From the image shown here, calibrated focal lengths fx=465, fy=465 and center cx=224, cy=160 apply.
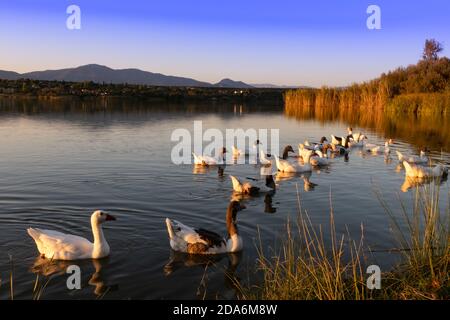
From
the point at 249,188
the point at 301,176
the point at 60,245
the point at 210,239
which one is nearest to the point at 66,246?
the point at 60,245

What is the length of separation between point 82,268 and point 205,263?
214 cm

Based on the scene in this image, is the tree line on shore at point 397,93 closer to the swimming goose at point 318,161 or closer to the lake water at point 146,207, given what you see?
the lake water at point 146,207

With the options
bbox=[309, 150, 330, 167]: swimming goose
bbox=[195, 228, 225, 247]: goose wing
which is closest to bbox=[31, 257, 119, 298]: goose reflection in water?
bbox=[195, 228, 225, 247]: goose wing

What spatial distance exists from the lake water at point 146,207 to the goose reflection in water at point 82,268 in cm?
2

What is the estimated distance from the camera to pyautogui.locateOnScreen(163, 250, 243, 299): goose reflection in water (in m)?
7.63

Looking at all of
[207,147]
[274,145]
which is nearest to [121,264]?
[207,147]

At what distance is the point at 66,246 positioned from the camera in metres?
8.13

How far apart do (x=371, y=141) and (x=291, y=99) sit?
119 feet

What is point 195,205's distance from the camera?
12023 millimetres

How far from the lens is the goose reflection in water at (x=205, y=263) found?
25.0 ft

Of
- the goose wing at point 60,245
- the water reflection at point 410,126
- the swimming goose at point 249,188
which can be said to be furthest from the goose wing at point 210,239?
the water reflection at point 410,126

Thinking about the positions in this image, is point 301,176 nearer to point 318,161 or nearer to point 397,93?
point 318,161

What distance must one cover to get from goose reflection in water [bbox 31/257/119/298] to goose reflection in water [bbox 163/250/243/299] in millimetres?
1053
